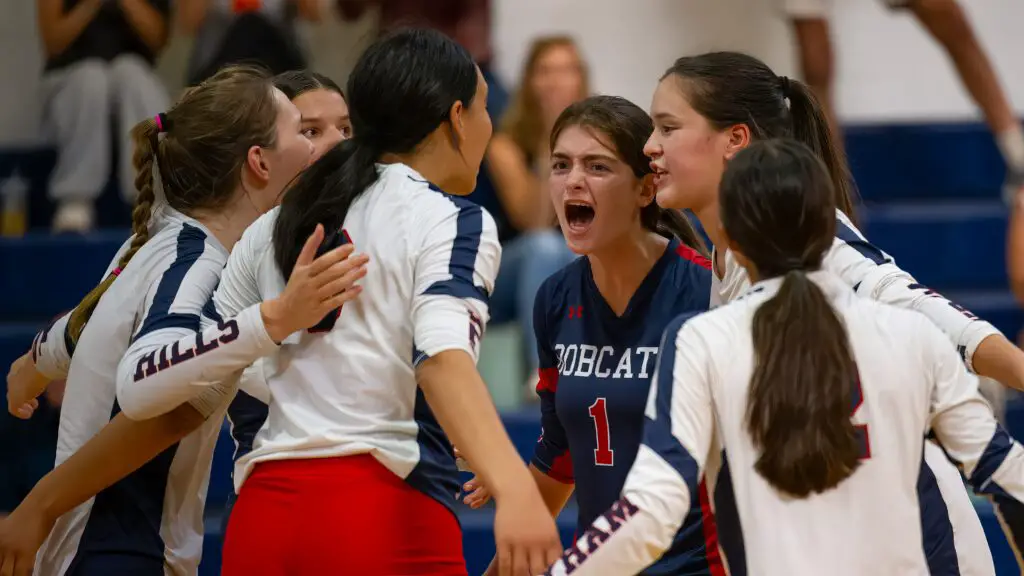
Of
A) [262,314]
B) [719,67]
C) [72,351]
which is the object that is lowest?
[72,351]

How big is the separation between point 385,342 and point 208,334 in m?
0.32

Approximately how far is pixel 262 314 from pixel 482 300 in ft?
1.22

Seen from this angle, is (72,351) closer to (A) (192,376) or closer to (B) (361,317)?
(A) (192,376)

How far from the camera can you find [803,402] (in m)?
1.79

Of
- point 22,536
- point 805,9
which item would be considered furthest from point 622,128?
point 805,9

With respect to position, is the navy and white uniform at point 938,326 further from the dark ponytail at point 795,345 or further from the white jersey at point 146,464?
the white jersey at point 146,464

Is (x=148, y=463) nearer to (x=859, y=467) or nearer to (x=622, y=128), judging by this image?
(x=622, y=128)

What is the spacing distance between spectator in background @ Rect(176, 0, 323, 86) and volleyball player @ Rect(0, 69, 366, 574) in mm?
3049

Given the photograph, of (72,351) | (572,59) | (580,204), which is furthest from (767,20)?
(72,351)

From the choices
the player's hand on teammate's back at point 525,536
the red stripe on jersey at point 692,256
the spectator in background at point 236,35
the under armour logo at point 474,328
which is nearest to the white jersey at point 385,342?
the under armour logo at point 474,328

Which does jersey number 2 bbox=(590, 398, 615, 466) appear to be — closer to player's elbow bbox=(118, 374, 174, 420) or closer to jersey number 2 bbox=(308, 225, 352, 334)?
jersey number 2 bbox=(308, 225, 352, 334)

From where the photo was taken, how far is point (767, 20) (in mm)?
6805

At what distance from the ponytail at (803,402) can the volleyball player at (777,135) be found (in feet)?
1.31

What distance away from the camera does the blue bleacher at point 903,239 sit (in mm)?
5446
